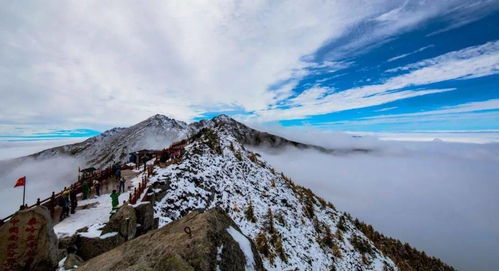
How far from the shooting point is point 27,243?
24.3 feet

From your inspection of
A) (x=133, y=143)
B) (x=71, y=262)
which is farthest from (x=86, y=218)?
(x=133, y=143)

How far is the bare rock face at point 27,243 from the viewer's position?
722cm

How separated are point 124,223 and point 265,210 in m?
14.7

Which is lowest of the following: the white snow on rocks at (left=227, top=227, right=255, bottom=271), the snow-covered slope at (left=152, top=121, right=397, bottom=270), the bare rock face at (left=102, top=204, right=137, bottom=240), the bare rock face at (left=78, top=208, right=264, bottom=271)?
the snow-covered slope at (left=152, top=121, right=397, bottom=270)

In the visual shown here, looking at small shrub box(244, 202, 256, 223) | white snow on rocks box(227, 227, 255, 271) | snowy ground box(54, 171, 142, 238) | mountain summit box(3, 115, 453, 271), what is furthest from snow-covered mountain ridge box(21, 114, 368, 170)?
white snow on rocks box(227, 227, 255, 271)

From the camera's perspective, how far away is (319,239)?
22625 mm

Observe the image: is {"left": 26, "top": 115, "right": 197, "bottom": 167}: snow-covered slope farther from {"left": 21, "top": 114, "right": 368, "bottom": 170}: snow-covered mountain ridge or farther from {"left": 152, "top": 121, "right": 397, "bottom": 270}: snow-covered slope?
{"left": 152, "top": 121, "right": 397, "bottom": 270}: snow-covered slope

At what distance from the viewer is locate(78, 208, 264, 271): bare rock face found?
439 centimetres

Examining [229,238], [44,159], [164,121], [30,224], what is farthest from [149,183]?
[44,159]

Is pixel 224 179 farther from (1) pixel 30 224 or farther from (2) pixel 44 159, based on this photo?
(2) pixel 44 159

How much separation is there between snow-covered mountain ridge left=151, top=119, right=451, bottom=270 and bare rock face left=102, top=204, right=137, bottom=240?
376 cm

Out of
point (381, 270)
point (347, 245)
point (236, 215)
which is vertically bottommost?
point (381, 270)

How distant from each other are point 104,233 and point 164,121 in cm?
17418

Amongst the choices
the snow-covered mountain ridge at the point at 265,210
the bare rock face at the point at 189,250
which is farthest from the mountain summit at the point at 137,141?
the bare rock face at the point at 189,250
